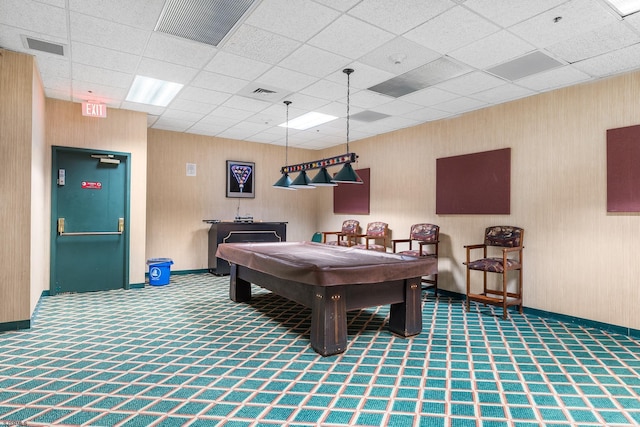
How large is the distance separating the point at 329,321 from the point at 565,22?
3.46 meters

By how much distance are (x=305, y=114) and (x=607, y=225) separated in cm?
465

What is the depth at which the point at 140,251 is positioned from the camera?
636cm

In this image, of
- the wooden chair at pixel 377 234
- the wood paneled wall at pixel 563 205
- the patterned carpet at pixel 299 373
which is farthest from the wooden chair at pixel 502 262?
the wooden chair at pixel 377 234

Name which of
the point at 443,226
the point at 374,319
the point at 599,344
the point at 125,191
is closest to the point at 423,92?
the point at 443,226

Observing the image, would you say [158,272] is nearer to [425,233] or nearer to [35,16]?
[35,16]

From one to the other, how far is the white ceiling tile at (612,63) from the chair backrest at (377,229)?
404cm

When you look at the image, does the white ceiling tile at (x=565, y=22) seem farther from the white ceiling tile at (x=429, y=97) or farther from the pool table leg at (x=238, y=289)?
the pool table leg at (x=238, y=289)

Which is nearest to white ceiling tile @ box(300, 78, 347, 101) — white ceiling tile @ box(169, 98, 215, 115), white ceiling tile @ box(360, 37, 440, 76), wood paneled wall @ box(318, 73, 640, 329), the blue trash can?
white ceiling tile @ box(360, 37, 440, 76)

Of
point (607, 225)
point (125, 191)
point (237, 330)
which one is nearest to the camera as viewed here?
point (237, 330)

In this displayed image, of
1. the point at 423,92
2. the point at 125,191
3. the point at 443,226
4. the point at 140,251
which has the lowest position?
the point at 140,251

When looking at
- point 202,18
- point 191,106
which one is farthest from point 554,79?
point 191,106

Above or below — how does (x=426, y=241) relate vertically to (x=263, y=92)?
below

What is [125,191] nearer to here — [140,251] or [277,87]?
[140,251]

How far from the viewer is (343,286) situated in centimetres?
353
